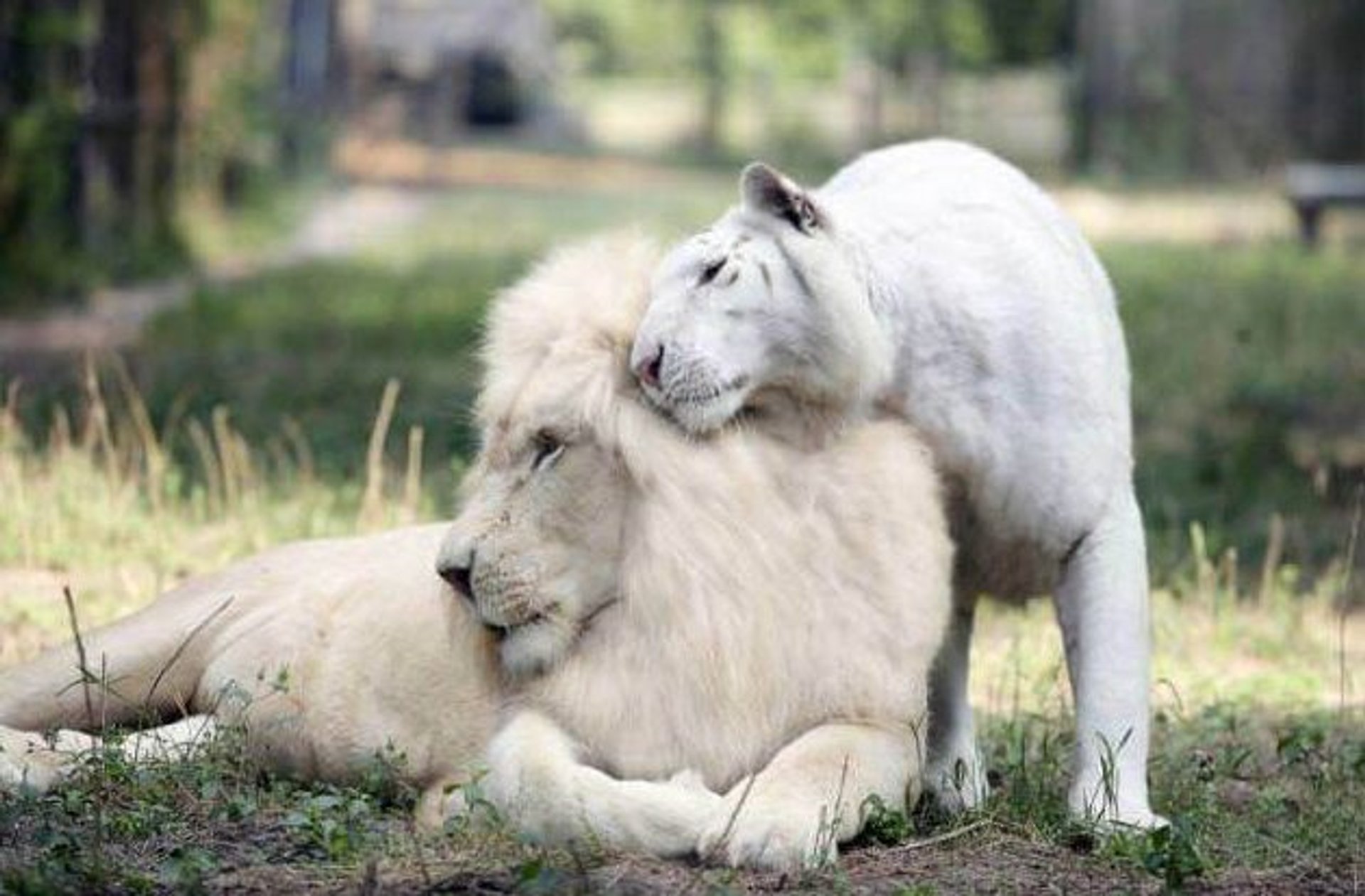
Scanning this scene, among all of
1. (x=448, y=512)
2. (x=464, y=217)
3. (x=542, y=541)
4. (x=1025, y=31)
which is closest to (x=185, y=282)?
(x=464, y=217)

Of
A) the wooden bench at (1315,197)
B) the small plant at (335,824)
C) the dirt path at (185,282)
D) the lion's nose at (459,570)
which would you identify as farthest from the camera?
the wooden bench at (1315,197)

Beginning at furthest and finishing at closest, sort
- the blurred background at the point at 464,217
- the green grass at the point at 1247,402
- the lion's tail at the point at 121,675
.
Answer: the green grass at the point at 1247,402
the blurred background at the point at 464,217
the lion's tail at the point at 121,675

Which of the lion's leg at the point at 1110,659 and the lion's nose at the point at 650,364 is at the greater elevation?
the lion's nose at the point at 650,364

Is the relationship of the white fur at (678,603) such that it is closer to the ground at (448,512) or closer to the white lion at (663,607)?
the white lion at (663,607)

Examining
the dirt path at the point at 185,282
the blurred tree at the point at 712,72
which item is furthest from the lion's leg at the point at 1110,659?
the blurred tree at the point at 712,72

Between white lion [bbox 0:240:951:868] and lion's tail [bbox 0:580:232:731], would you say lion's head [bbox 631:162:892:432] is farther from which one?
lion's tail [bbox 0:580:232:731]

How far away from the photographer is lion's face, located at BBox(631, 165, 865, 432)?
5234 mm

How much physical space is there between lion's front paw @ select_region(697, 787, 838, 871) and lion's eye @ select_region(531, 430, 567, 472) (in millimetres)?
714

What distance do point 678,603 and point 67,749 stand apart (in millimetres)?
1448

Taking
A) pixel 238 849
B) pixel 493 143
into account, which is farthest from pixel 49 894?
pixel 493 143

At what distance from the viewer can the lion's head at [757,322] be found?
523cm

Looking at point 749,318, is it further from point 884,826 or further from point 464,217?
point 464,217

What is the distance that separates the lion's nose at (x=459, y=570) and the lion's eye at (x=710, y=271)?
654 mm

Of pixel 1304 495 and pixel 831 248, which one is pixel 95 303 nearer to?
pixel 1304 495
